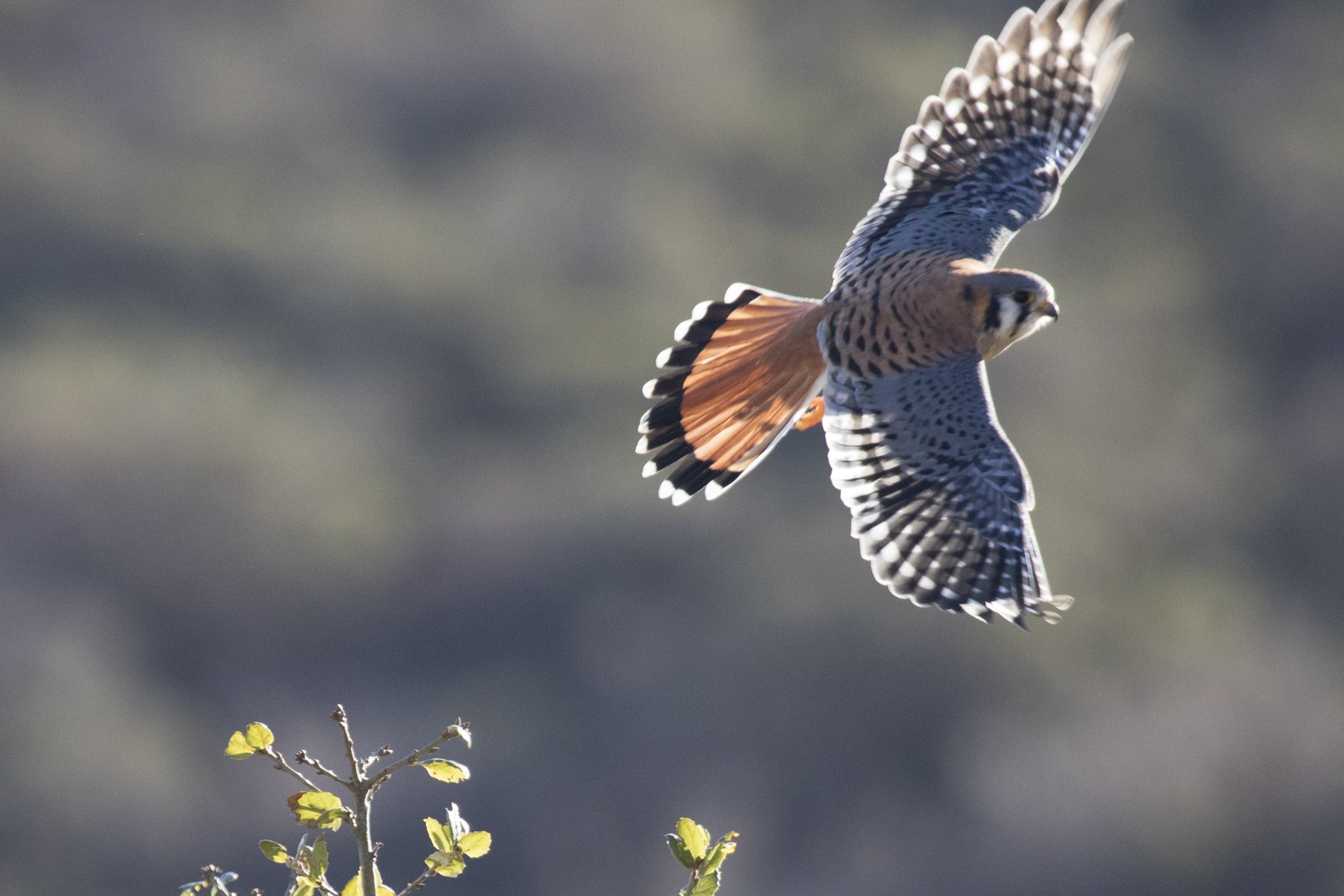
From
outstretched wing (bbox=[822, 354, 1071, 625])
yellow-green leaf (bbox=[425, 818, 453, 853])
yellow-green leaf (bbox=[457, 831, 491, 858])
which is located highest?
outstretched wing (bbox=[822, 354, 1071, 625])

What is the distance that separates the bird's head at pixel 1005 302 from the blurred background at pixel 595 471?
21.6 feet

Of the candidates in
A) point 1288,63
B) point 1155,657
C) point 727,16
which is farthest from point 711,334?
point 1288,63

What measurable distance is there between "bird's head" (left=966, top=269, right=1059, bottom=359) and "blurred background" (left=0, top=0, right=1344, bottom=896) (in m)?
6.58

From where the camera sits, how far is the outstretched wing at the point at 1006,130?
4430 mm

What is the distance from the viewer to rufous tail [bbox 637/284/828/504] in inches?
169

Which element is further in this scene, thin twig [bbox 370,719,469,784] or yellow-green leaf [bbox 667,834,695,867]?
yellow-green leaf [bbox 667,834,695,867]

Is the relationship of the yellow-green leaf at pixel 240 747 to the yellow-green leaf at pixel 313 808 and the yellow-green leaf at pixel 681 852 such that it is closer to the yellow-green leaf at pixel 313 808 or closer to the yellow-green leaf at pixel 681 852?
the yellow-green leaf at pixel 313 808

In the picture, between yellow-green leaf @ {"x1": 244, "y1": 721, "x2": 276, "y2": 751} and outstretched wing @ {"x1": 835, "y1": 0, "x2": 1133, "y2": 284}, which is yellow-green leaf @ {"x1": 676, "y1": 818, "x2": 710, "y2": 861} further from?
outstretched wing @ {"x1": 835, "y1": 0, "x2": 1133, "y2": 284}

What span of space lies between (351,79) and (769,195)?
4.17 meters

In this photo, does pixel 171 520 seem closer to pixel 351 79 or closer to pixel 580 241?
pixel 580 241

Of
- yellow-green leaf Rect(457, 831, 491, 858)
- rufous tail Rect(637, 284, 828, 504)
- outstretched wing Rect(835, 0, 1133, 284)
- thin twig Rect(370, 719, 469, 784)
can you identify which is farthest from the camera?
outstretched wing Rect(835, 0, 1133, 284)

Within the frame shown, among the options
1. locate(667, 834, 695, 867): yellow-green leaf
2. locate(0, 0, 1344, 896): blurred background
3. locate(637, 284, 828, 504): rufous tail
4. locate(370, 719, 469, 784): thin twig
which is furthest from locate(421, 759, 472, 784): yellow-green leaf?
locate(0, 0, 1344, 896): blurred background

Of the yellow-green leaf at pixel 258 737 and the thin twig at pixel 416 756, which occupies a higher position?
the yellow-green leaf at pixel 258 737

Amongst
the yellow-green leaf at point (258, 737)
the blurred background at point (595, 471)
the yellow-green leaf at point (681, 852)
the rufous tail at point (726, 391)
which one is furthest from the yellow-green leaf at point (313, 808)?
the blurred background at point (595, 471)
